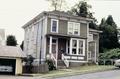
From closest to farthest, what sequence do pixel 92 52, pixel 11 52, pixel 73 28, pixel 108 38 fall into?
pixel 11 52 → pixel 73 28 → pixel 92 52 → pixel 108 38

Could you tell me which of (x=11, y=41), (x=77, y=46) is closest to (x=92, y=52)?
(x=77, y=46)

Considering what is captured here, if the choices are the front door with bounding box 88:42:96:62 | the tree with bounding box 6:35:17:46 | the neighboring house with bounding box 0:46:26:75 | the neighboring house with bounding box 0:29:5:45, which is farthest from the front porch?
the neighboring house with bounding box 0:29:5:45

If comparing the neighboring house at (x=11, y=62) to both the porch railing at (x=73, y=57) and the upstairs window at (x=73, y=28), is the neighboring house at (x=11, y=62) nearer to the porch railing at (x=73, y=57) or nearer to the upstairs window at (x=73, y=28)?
the porch railing at (x=73, y=57)

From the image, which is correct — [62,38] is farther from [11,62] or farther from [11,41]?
[11,41]

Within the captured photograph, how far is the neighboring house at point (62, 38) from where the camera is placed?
44.7 m

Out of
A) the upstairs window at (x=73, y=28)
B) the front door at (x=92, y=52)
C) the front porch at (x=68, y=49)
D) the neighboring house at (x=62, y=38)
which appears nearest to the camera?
the front porch at (x=68, y=49)

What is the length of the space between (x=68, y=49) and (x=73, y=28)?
3153 mm

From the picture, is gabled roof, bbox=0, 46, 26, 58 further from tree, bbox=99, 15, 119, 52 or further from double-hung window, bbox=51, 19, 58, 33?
tree, bbox=99, 15, 119, 52

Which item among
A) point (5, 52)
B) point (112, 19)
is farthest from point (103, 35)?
point (5, 52)

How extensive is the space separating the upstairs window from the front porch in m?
1.11

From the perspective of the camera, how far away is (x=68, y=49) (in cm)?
4653

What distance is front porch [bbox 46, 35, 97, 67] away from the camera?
4441cm

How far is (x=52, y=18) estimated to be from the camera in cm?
4525

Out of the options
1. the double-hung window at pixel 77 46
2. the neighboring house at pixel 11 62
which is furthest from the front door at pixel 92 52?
the neighboring house at pixel 11 62
